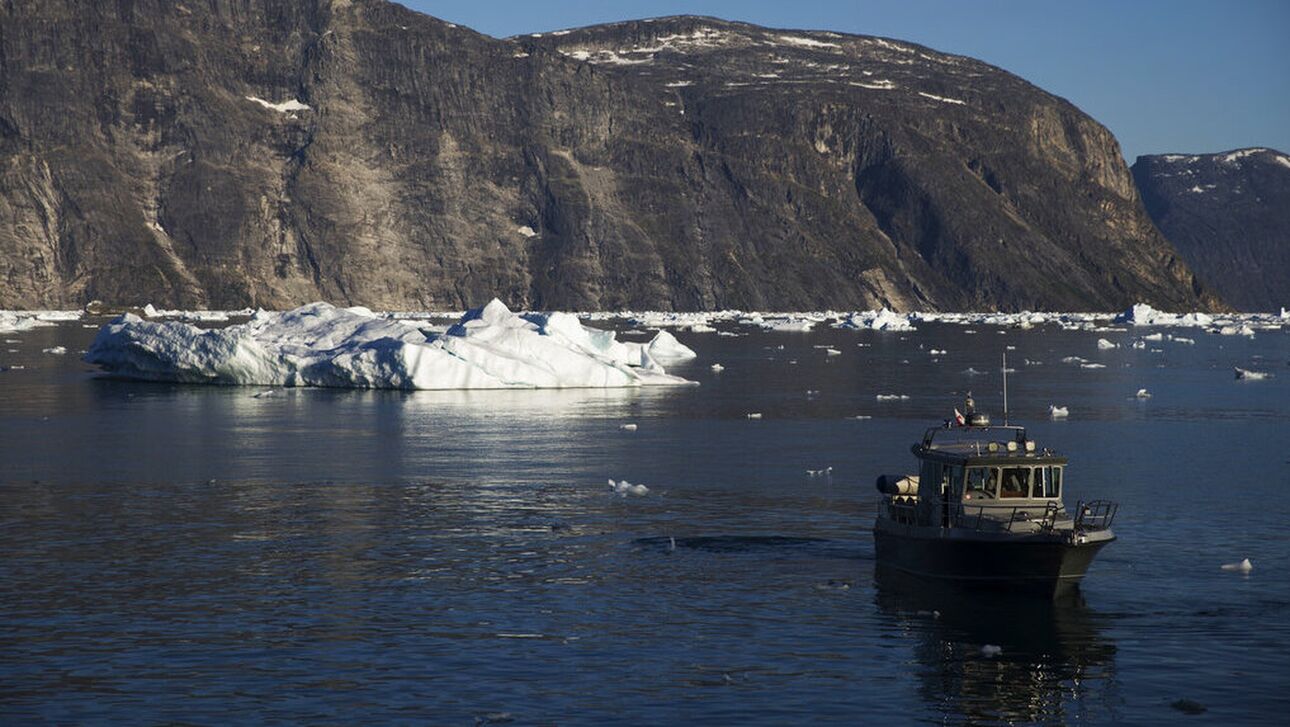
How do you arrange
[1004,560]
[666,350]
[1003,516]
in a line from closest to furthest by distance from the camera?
[1004,560] → [1003,516] → [666,350]

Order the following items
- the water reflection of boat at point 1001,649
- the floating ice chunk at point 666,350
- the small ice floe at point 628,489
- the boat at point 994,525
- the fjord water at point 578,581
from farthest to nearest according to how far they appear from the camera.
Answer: the floating ice chunk at point 666,350, the small ice floe at point 628,489, the boat at point 994,525, the fjord water at point 578,581, the water reflection of boat at point 1001,649

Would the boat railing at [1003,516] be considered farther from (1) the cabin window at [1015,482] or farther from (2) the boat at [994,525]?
(1) the cabin window at [1015,482]

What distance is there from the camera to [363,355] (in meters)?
76.7

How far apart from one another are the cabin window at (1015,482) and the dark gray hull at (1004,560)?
156 cm

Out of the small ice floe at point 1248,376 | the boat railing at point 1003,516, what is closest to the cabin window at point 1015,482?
the boat railing at point 1003,516

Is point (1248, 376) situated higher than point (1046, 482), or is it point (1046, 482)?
point (1248, 376)

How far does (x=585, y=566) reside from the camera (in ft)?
111

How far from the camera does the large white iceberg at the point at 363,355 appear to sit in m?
77.2

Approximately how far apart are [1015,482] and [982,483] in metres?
0.66

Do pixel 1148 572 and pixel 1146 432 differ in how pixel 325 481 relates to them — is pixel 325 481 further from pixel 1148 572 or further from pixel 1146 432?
pixel 1146 432

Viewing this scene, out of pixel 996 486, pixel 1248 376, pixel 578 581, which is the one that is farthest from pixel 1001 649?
pixel 1248 376

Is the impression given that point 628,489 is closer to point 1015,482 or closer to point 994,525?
point 1015,482

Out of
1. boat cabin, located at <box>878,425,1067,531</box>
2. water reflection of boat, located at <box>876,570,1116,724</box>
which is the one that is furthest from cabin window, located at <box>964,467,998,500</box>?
water reflection of boat, located at <box>876,570,1116,724</box>

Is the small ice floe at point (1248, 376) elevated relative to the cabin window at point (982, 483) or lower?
elevated
